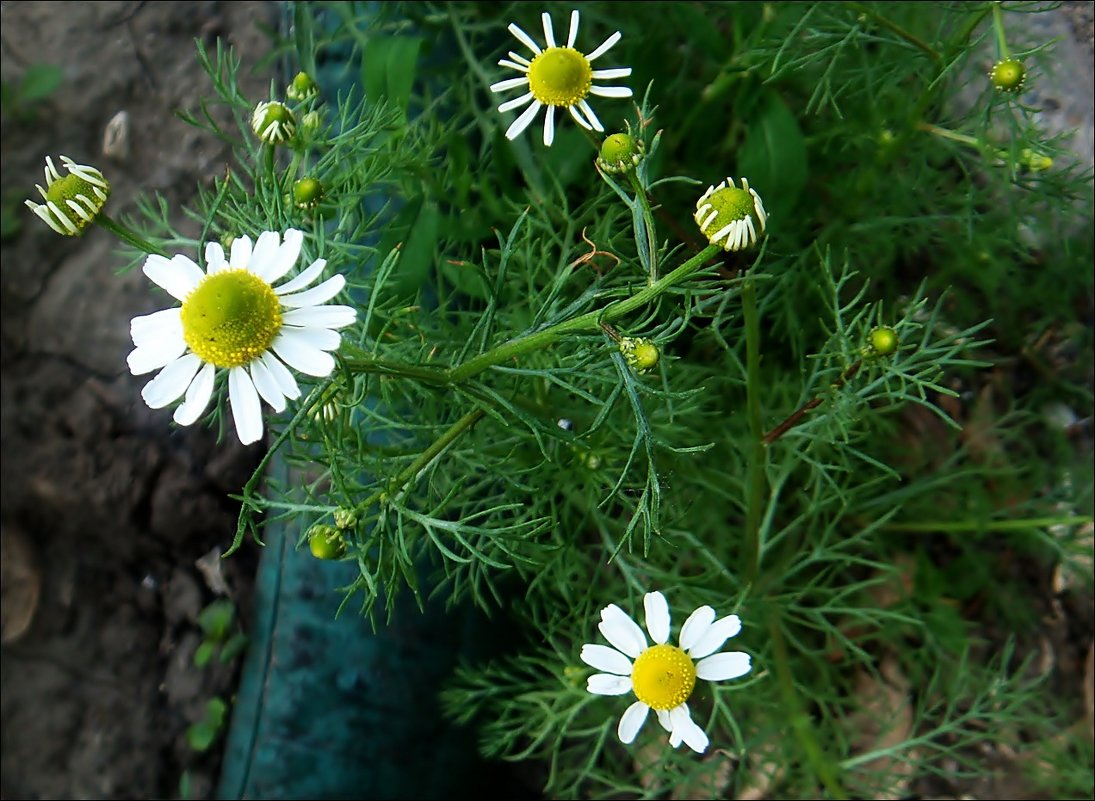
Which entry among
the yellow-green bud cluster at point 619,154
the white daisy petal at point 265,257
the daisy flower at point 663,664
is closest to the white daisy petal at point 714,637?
the daisy flower at point 663,664

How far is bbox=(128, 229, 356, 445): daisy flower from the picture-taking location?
0.83m

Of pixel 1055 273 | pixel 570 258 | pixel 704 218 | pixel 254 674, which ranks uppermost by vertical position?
pixel 1055 273

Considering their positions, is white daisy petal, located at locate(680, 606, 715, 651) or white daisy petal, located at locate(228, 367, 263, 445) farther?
white daisy petal, located at locate(680, 606, 715, 651)

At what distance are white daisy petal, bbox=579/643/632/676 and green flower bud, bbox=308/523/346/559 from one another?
1.05 feet

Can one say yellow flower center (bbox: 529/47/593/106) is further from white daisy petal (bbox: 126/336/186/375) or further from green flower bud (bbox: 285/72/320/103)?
white daisy petal (bbox: 126/336/186/375)

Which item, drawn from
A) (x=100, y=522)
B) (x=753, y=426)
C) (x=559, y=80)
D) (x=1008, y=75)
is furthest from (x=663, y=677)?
(x=100, y=522)

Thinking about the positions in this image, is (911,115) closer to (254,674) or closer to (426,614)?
(426,614)

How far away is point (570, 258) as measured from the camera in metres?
1.59

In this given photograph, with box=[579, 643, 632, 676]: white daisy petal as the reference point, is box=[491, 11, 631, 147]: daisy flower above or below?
above

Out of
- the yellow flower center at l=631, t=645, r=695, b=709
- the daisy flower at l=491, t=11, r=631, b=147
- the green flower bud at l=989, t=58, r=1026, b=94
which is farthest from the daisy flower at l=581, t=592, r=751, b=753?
the green flower bud at l=989, t=58, r=1026, b=94

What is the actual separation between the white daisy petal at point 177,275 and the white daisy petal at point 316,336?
96 millimetres

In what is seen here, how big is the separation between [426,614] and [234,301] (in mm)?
1091

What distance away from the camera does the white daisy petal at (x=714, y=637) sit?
108 centimetres

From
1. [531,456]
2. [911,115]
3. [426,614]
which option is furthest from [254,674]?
[911,115]
